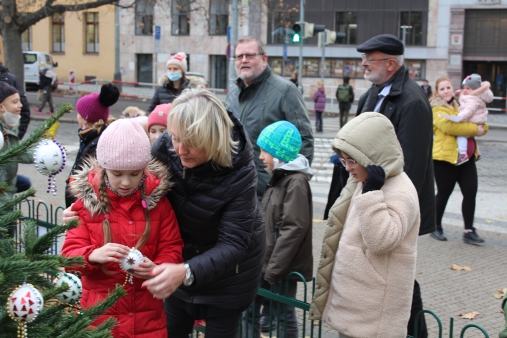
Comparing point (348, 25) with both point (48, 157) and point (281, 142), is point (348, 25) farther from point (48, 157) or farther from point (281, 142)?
point (48, 157)

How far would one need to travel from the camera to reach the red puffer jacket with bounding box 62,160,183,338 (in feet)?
9.01

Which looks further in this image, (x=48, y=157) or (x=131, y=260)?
(x=48, y=157)

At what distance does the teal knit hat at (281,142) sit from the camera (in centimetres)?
417

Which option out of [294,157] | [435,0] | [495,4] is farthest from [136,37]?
[294,157]

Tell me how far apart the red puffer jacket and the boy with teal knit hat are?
123 centimetres

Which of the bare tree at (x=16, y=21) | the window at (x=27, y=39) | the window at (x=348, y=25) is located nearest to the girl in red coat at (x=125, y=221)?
the bare tree at (x=16, y=21)

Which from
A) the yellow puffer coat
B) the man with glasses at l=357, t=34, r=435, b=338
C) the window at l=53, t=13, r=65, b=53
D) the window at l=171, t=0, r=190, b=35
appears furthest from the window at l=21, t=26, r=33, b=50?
the man with glasses at l=357, t=34, r=435, b=338

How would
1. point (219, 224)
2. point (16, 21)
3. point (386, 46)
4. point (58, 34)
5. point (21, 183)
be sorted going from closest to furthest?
point (219, 224) < point (386, 46) < point (21, 183) < point (16, 21) < point (58, 34)

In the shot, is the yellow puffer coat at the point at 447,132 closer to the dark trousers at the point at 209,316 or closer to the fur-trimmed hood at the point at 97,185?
the dark trousers at the point at 209,316

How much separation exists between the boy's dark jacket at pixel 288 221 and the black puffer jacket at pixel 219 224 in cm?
98

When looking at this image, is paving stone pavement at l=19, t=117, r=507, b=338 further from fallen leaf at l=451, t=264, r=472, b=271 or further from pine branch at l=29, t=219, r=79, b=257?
pine branch at l=29, t=219, r=79, b=257

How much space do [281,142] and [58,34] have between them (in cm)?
3975

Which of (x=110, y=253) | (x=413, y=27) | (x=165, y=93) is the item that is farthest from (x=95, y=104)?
(x=413, y=27)

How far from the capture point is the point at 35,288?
198 cm
